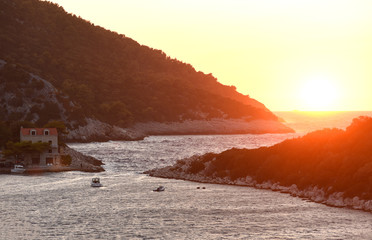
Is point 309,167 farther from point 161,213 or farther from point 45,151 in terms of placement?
point 45,151

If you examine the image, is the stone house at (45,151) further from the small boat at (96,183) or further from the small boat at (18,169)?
the small boat at (96,183)

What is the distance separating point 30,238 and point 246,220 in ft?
99.1

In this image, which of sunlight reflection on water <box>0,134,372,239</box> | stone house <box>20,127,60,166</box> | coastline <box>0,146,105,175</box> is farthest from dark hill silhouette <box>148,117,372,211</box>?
stone house <box>20,127,60,166</box>

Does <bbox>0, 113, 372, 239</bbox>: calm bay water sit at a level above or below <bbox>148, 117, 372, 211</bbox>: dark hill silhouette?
below

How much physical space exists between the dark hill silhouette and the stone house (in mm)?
27902

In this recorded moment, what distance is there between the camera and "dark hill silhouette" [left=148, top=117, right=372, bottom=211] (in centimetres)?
8962

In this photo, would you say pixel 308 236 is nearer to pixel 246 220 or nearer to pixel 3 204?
pixel 246 220

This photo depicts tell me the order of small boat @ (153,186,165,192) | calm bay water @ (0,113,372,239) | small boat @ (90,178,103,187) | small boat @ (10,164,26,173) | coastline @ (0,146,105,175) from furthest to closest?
coastline @ (0,146,105,175)
small boat @ (10,164,26,173)
small boat @ (90,178,103,187)
small boat @ (153,186,165,192)
calm bay water @ (0,113,372,239)

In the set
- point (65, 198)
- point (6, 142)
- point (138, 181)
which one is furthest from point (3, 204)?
point (6, 142)

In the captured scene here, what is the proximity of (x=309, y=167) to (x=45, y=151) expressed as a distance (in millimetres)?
70119

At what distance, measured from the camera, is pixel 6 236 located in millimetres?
69125

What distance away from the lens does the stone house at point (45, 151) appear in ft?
456

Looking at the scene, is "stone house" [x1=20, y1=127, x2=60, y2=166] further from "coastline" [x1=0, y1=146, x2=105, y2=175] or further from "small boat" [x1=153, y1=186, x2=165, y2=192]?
"small boat" [x1=153, y1=186, x2=165, y2=192]

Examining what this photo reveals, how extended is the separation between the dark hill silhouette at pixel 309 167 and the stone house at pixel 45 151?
2790 centimetres
